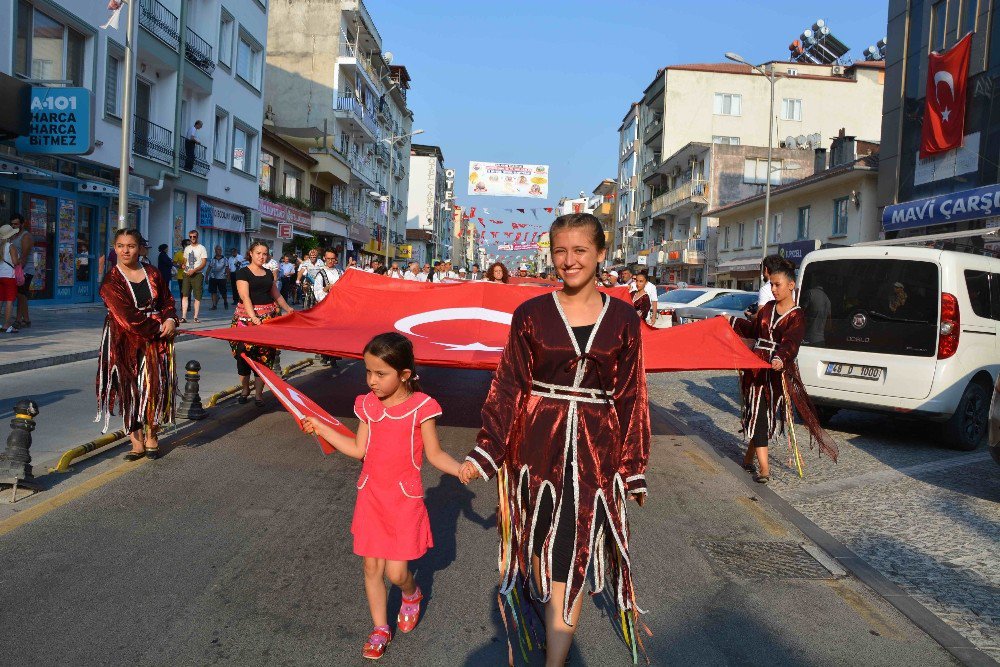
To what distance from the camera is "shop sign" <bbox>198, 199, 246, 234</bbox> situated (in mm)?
29312

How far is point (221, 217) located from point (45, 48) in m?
11.9

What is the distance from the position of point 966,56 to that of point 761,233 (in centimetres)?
1977

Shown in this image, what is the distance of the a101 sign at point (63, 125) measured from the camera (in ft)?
55.0

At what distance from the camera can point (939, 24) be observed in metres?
24.0

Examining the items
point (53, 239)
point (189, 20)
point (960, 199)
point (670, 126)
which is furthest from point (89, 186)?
point (670, 126)

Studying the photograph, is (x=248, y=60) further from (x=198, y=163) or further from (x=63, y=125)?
(x=63, y=125)

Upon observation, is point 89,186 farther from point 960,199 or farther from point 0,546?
point 960,199

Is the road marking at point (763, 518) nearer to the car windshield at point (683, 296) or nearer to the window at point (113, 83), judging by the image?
the car windshield at point (683, 296)

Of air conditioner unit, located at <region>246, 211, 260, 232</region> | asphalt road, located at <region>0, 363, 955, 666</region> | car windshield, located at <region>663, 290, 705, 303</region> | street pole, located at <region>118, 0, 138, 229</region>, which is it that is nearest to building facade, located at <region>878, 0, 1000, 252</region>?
car windshield, located at <region>663, 290, 705, 303</region>

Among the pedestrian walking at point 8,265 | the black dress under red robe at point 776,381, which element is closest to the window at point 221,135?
the pedestrian walking at point 8,265

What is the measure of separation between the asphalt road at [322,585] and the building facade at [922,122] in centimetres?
1661

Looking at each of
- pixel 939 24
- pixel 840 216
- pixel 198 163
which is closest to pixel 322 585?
pixel 939 24

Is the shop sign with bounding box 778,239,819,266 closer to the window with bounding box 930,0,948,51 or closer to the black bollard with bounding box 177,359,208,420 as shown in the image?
the window with bounding box 930,0,948,51

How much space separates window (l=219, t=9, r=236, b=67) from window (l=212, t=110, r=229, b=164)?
185 cm
